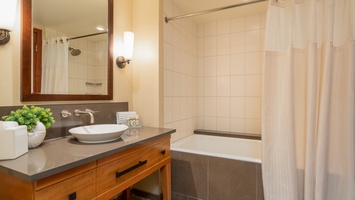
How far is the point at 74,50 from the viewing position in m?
1.52

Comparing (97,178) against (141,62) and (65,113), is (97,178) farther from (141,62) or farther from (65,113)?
(141,62)

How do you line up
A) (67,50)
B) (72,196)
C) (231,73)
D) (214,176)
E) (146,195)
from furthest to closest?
1. (231,73)
2. (146,195)
3. (214,176)
4. (67,50)
5. (72,196)

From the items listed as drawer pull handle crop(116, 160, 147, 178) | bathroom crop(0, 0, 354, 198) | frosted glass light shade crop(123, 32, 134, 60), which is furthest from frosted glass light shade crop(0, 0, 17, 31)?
drawer pull handle crop(116, 160, 147, 178)

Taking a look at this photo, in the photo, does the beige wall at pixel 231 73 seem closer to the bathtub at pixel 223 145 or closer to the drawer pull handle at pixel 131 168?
the bathtub at pixel 223 145

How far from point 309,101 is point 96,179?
4.64ft

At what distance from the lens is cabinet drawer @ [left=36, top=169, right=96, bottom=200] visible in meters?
0.79

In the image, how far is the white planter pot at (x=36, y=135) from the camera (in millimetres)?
1030

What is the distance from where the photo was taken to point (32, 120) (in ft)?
3.36

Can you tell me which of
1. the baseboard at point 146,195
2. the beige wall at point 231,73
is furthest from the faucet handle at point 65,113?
the beige wall at point 231,73

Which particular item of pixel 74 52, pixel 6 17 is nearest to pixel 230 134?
pixel 74 52

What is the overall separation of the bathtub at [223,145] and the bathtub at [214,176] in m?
0.35

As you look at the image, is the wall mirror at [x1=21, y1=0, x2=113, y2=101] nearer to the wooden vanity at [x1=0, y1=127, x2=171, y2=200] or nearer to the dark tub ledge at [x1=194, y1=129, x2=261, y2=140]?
the wooden vanity at [x1=0, y1=127, x2=171, y2=200]

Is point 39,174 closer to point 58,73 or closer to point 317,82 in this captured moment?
point 58,73

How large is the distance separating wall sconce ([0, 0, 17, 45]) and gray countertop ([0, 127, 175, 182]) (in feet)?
2.18
